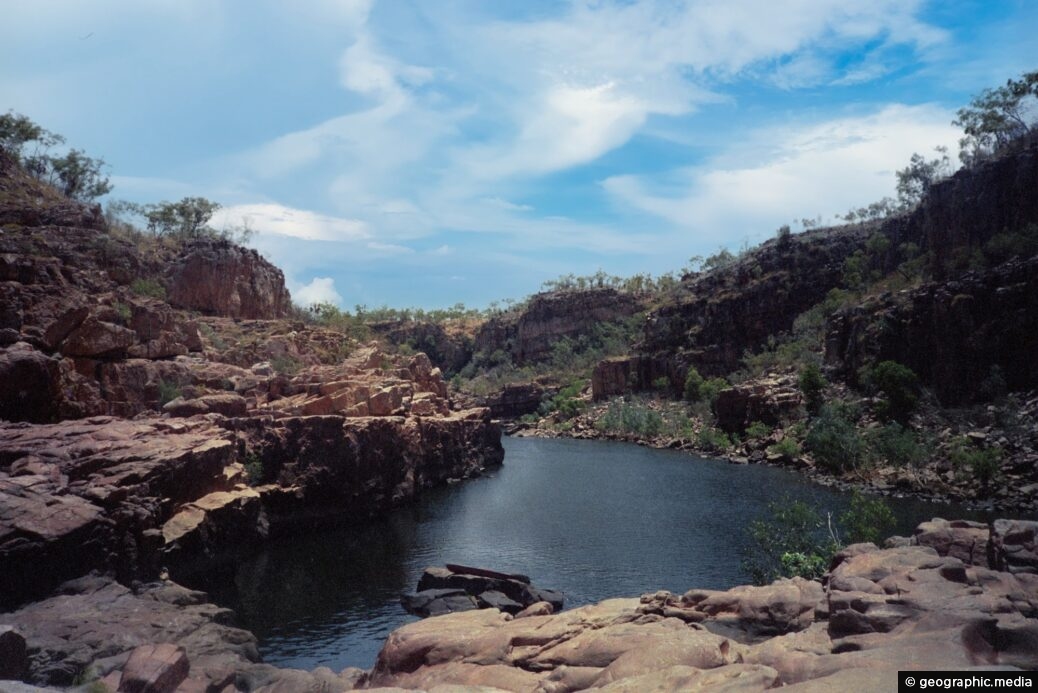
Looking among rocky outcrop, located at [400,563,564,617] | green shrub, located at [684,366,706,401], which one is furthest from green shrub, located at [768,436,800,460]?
rocky outcrop, located at [400,563,564,617]

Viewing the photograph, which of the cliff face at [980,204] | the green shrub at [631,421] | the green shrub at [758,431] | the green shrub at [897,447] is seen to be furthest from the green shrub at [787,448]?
the green shrub at [631,421]

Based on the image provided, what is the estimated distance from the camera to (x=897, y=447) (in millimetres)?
45281

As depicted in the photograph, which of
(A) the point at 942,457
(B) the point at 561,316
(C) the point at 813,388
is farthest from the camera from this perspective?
(B) the point at 561,316

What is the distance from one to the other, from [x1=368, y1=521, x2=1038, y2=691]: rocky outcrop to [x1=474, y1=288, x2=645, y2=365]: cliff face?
399ft

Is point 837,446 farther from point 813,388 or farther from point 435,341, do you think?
point 435,341

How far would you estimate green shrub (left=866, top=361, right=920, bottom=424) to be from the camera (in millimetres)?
52219

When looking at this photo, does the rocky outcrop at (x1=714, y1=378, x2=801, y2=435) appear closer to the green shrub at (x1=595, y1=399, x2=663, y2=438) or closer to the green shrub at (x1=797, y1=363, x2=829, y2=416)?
the green shrub at (x1=797, y1=363, x2=829, y2=416)

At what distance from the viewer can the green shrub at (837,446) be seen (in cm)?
4784

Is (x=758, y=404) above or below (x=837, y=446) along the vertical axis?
above

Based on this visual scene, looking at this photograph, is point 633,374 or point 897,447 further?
point 633,374

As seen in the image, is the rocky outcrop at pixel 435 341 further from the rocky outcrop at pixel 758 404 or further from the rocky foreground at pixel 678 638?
the rocky foreground at pixel 678 638

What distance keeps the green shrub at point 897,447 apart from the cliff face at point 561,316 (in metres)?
88.2

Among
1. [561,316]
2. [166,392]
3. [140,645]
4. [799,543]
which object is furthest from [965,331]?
[561,316]

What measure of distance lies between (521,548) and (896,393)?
35.3m
